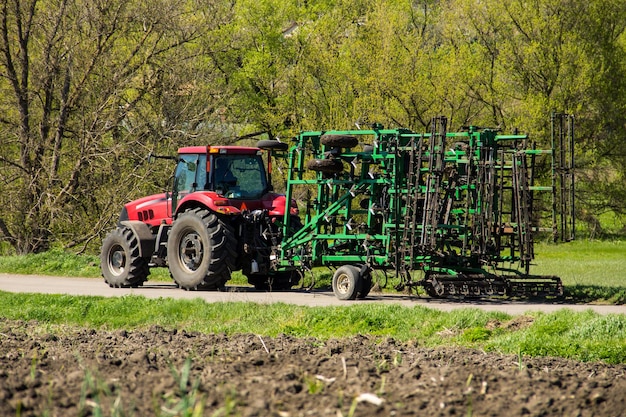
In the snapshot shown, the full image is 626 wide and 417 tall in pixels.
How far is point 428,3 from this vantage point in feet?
156

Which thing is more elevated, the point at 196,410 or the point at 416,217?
the point at 416,217

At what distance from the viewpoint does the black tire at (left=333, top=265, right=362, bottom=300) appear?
Result: 16.3 m

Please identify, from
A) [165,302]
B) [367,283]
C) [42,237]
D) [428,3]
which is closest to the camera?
[165,302]

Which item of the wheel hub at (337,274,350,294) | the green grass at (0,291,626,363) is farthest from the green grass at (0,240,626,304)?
the green grass at (0,291,626,363)

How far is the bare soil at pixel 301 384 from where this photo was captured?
245 inches

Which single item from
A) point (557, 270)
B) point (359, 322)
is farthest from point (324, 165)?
point (557, 270)

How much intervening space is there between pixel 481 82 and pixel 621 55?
16.8ft

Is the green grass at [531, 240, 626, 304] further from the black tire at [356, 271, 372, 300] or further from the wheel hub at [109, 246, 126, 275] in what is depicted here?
the wheel hub at [109, 246, 126, 275]

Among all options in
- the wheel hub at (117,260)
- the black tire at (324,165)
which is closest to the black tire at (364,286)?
the black tire at (324,165)

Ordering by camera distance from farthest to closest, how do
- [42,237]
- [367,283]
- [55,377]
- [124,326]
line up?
[42,237] → [367,283] → [124,326] → [55,377]

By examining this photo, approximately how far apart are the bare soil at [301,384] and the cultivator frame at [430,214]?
618 cm

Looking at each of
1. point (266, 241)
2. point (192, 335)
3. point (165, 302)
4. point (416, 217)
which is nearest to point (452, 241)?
point (416, 217)

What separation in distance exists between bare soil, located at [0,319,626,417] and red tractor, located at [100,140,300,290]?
7.89m

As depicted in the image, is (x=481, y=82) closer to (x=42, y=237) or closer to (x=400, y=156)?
(x=42, y=237)
